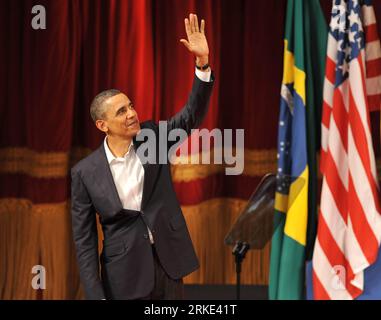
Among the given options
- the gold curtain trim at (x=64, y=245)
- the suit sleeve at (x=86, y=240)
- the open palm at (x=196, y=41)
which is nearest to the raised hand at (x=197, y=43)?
the open palm at (x=196, y=41)

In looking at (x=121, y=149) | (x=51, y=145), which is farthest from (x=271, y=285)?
(x=51, y=145)

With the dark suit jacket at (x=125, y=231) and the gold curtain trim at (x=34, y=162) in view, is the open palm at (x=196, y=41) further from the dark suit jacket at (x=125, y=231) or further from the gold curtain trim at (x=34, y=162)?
the gold curtain trim at (x=34, y=162)

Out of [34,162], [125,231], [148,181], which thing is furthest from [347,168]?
[34,162]

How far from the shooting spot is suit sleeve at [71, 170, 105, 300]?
8.52 ft

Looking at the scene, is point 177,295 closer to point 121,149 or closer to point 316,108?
point 121,149

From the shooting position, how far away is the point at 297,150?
3459mm

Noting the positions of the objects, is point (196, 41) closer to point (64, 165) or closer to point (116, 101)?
point (116, 101)

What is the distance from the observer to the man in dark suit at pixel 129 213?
8.66 ft

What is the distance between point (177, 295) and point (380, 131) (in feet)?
5.44

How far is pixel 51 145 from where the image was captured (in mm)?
3758

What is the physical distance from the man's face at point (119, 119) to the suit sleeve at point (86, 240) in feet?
0.85

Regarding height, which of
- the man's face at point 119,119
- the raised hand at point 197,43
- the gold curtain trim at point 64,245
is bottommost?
the gold curtain trim at point 64,245

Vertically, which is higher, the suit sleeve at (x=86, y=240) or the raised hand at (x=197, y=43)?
the raised hand at (x=197, y=43)

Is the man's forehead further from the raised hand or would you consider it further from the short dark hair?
the raised hand
